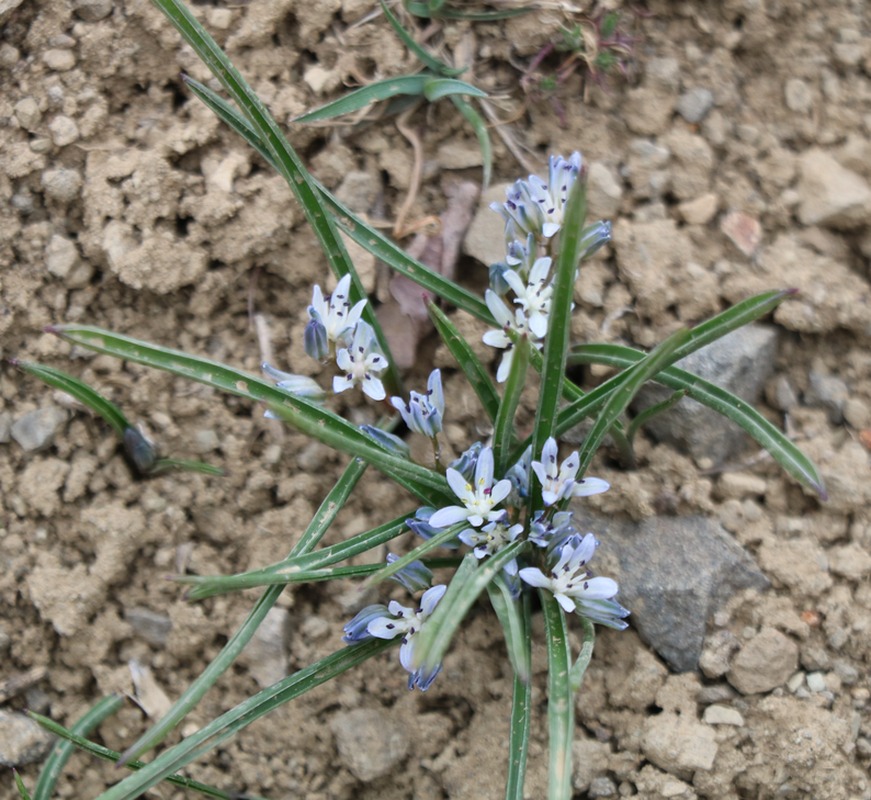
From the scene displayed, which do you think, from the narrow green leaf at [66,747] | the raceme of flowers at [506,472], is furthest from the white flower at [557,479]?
the narrow green leaf at [66,747]

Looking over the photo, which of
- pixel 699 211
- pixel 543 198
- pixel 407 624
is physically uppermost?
pixel 543 198

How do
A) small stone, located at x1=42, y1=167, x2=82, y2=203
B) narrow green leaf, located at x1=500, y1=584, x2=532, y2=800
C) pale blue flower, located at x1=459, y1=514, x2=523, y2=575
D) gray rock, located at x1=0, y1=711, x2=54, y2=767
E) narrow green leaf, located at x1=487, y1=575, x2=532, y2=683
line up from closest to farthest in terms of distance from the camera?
narrow green leaf, located at x1=487, y1=575, x2=532, y2=683, narrow green leaf, located at x1=500, y1=584, x2=532, y2=800, pale blue flower, located at x1=459, y1=514, x2=523, y2=575, gray rock, located at x1=0, y1=711, x2=54, y2=767, small stone, located at x1=42, y1=167, x2=82, y2=203

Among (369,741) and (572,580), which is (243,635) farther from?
(572,580)

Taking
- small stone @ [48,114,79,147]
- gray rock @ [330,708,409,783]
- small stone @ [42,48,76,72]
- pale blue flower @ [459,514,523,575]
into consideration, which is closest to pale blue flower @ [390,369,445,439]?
pale blue flower @ [459,514,523,575]

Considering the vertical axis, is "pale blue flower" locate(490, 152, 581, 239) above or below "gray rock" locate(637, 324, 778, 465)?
above

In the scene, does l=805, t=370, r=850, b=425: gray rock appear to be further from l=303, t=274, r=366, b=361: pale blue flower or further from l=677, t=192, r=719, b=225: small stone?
l=303, t=274, r=366, b=361: pale blue flower

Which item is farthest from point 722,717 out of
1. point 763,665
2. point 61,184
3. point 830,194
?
point 61,184
